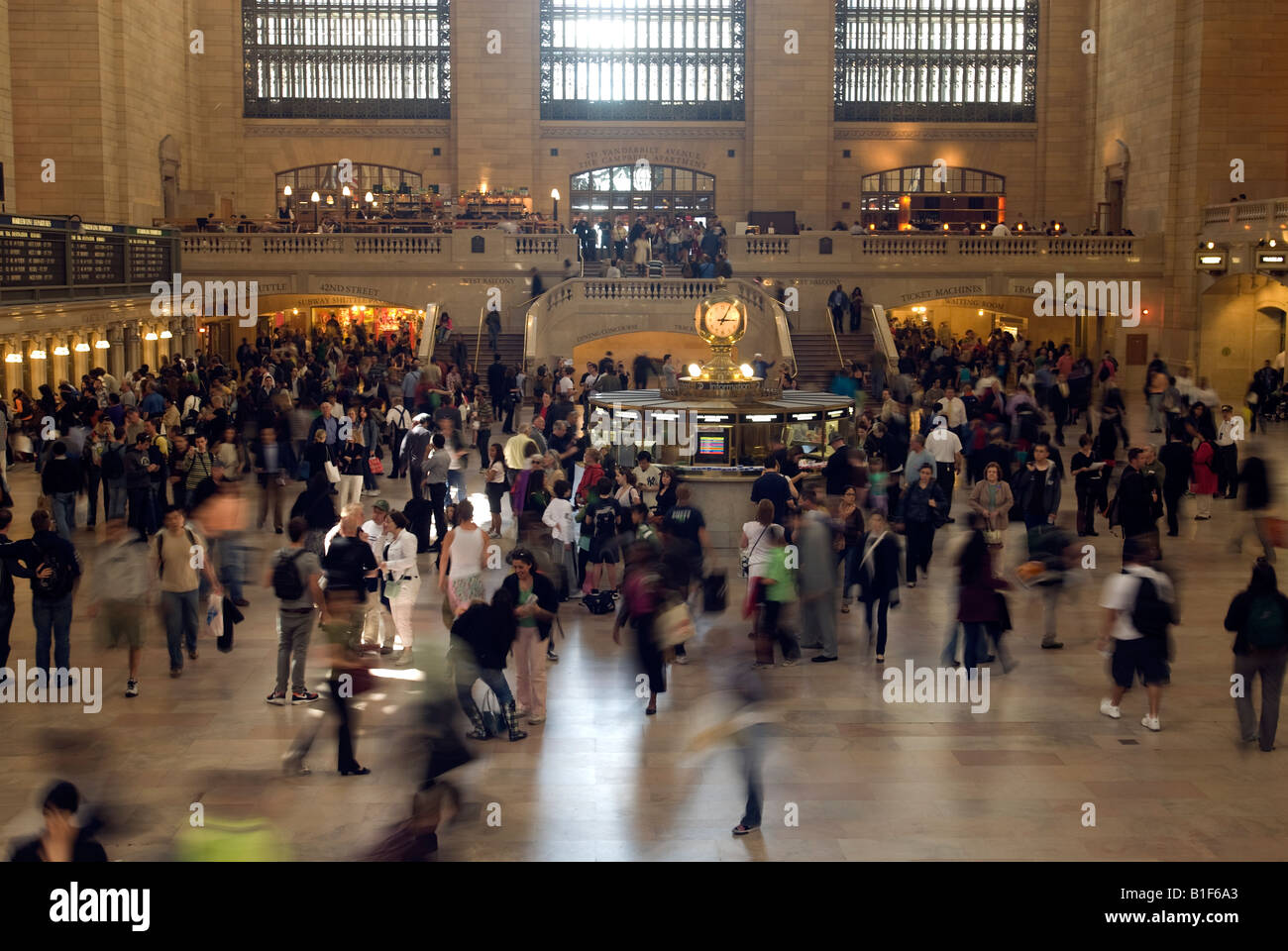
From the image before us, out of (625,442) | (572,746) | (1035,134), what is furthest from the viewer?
(1035,134)

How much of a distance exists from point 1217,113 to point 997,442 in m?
22.7

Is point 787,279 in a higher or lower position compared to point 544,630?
higher

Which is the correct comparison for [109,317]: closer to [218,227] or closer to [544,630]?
[218,227]

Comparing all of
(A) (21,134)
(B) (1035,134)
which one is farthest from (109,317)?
(B) (1035,134)

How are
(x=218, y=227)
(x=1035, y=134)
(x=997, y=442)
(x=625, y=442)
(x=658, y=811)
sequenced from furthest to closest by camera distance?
(x=1035, y=134) → (x=218, y=227) → (x=625, y=442) → (x=997, y=442) → (x=658, y=811)

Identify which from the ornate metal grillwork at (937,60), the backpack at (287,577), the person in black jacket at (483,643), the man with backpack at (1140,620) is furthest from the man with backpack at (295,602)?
the ornate metal grillwork at (937,60)

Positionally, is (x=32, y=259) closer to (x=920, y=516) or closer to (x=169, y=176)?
(x=920, y=516)

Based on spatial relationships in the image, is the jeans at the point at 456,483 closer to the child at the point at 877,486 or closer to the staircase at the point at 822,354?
the child at the point at 877,486

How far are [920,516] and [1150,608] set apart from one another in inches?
176

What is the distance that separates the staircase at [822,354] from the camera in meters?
30.8

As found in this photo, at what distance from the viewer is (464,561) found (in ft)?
36.0

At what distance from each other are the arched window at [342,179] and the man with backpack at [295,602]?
3436 cm

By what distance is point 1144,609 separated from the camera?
10.0 metres

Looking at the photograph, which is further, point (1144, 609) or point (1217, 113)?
point (1217, 113)
